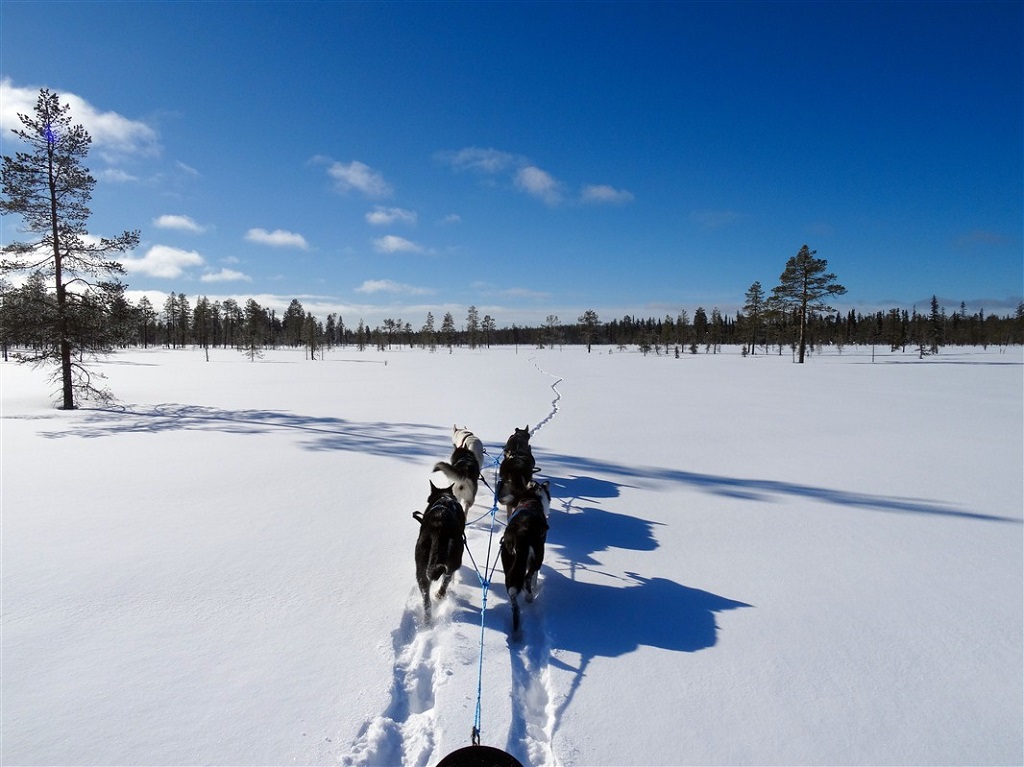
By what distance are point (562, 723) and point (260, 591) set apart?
270 cm

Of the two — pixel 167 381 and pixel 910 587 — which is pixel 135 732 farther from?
pixel 167 381

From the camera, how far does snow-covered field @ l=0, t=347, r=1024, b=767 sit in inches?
94.3

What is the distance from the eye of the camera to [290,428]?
11.4 metres

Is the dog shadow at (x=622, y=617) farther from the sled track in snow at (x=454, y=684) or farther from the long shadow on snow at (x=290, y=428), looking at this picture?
the long shadow on snow at (x=290, y=428)

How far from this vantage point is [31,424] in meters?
11.9

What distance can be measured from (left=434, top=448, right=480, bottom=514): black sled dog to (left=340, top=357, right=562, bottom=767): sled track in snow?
133 centimetres

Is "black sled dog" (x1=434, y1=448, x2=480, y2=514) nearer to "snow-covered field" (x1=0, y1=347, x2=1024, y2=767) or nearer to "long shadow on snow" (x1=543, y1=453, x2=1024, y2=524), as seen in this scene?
"snow-covered field" (x1=0, y1=347, x2=1024, y2=767)

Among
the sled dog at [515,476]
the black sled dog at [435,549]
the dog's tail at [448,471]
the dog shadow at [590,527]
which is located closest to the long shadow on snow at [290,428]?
the dog shadow at [590,527]

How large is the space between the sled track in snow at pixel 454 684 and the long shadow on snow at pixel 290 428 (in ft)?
A: 17.7

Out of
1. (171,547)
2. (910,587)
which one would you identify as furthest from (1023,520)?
(171,547)

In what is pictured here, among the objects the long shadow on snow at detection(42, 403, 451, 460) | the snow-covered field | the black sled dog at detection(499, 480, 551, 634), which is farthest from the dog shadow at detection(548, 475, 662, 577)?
the long shadow on snow at detection(42, 403, 451, 460)

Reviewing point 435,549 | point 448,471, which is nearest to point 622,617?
point 435,549

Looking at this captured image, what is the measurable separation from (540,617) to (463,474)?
2.04m

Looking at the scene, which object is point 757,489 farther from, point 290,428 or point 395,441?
point 290,428
